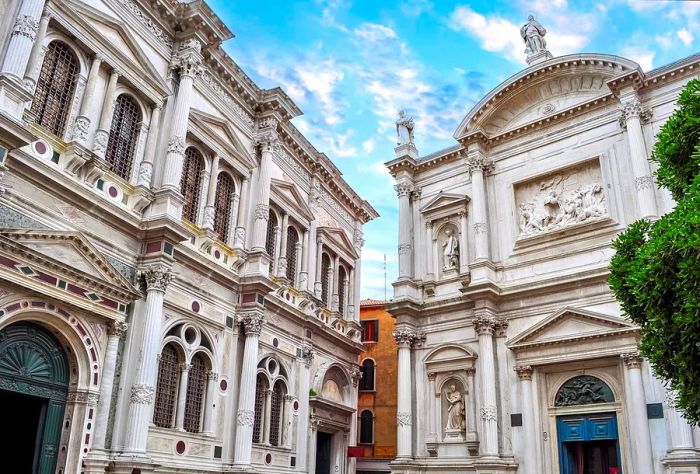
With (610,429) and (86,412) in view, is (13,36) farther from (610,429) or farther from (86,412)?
(610,429)

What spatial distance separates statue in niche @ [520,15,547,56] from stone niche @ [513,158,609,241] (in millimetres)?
4782

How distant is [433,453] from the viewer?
1938 cm

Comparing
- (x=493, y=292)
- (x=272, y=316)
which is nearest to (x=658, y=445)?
(x=493, y=292)

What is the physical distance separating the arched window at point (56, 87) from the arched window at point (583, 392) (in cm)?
1495

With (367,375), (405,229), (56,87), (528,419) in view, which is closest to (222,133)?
(56,87)

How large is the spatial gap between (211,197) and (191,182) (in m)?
0.73

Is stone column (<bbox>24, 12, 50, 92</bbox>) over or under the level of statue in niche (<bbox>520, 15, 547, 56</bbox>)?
under

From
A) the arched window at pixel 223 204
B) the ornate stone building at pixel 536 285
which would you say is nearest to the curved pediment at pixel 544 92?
the ornate stone building at pixel 536 285

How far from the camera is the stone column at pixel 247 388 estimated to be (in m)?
17.0

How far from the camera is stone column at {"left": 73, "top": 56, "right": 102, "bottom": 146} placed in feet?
45.4

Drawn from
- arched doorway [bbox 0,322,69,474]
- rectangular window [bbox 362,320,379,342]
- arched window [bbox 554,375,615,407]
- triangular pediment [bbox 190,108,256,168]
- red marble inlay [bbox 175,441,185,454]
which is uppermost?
triangular pediment [bbox 190,108,256,168]

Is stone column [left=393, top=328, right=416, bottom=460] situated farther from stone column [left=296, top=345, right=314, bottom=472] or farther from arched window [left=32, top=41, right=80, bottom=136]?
arched window [left=32, top=41, right=80, bottom=136]

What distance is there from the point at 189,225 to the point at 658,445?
13.4 meters

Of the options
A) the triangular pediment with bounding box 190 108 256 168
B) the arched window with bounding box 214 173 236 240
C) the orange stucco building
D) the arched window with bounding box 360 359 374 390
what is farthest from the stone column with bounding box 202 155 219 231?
the arched window with bounding box 360 359 374 390
